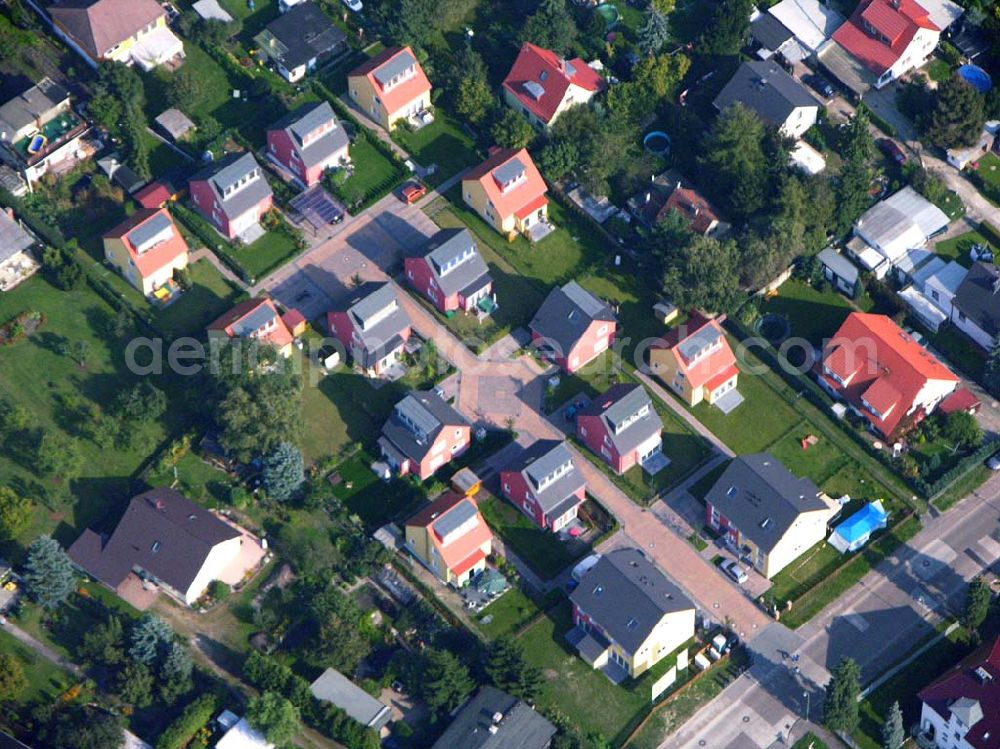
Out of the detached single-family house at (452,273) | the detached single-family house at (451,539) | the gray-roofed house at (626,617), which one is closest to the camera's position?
the gray-roofed house at (626,617)

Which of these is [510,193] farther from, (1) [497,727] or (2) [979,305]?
(1) [497,727]

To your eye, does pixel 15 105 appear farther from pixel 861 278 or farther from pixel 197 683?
pixel 861 278

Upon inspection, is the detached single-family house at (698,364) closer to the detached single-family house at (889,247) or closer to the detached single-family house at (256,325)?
the detached single-family house at (889,247)

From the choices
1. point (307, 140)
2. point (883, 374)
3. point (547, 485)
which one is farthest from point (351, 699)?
point (307, 140)

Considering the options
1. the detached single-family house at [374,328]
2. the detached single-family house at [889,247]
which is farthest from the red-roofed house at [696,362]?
the detached single-family house at [374,328]

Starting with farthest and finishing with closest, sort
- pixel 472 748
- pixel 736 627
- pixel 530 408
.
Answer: pixel 530 408
pixel 736 627
pixel 472 748

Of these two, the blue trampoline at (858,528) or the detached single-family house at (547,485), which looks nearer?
the detached single-family house at (547,485)

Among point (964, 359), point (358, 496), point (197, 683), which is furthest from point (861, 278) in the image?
point (197, 683)
